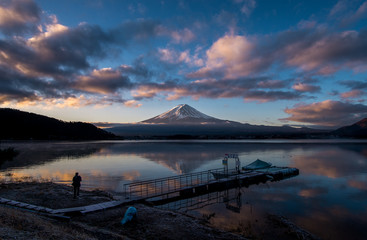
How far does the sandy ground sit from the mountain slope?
149 metres

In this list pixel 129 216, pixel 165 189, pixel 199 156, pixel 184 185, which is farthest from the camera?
pixel 199 156

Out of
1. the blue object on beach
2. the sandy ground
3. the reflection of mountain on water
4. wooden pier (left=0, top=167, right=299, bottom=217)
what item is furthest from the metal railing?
the reflection of mountain on water

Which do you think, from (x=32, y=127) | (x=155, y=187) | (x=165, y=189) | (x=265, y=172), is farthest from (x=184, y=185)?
(x=32, y=127)

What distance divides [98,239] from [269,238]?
7192mm

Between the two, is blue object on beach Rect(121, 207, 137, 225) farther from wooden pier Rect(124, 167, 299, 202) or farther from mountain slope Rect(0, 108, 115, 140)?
mountain slope Rect(0, 108, 115, 140)

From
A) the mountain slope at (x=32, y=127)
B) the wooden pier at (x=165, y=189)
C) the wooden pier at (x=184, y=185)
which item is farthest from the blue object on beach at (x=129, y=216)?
the mountain slope at (x=32, y=127)

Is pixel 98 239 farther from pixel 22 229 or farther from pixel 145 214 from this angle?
pixel 145 214

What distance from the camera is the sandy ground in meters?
7.81

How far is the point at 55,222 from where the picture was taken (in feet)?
32.1

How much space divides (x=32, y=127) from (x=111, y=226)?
162 meters

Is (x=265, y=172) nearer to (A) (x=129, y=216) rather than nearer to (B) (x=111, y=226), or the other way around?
(A) (x=129, y=216)

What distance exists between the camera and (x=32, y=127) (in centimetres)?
14575

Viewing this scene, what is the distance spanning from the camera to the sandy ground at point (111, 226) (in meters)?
7.81

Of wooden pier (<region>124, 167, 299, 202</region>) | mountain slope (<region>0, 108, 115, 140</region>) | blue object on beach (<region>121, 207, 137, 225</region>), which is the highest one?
mountain slope (<region>0, 108, 115, 140</region>)
